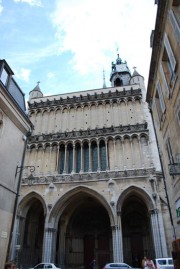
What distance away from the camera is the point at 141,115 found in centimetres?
2395

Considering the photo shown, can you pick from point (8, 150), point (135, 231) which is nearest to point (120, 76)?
point (135, 231)

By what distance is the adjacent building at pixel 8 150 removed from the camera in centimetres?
909

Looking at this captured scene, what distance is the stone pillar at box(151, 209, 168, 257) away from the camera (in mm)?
16078

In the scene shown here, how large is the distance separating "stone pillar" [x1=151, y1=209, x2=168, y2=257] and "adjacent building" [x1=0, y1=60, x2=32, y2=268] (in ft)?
37.9

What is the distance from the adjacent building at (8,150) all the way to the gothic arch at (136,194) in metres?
10.4

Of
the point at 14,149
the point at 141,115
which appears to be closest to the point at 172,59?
the point at 14,149

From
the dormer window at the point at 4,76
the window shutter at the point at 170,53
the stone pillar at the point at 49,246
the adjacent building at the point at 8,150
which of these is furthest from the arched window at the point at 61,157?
the window shutter at the point at 170,53

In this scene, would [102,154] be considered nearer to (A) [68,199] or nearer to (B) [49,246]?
(A) [68,199]

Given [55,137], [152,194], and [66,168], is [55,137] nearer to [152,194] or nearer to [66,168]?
[66,168]

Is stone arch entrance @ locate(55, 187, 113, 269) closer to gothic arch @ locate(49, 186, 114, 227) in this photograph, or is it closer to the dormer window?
gothic arch @ locate(49, 186, 114, 227)

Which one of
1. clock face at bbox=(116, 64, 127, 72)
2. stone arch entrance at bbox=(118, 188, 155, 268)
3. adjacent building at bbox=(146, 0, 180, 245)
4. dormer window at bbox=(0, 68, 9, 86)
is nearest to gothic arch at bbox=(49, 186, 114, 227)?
stone arch entrance at bbox=(118, 188, 155, 268)

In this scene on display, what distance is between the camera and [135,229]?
2150 cm

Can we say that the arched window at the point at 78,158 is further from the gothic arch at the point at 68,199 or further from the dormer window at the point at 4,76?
the dormer window at the point at 4,76

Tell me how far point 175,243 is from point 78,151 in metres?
19.7
